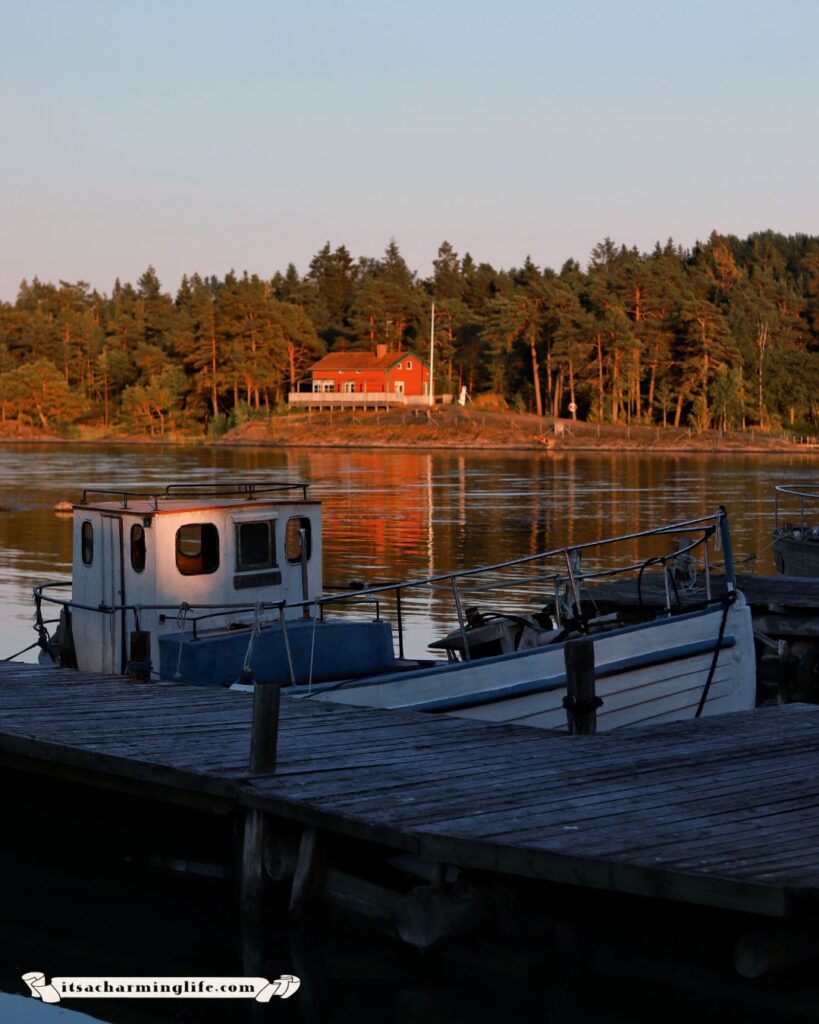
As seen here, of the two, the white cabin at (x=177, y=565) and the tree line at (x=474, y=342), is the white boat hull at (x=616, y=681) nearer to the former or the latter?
the white cabin at (x=177, y=565)

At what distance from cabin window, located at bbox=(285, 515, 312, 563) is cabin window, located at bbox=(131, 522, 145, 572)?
1722 mm

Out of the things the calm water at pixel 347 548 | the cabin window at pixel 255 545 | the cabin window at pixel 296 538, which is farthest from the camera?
the cabin window at pixel 296 538

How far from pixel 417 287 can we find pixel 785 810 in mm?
159584

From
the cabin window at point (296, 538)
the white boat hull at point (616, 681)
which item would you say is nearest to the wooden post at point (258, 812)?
the white boat hull at point (616, 681)

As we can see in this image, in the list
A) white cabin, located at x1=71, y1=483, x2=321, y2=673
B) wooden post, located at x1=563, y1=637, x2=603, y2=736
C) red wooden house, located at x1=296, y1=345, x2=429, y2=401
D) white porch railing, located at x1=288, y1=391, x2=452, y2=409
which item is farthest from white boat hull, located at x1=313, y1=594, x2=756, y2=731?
red wooden house, located at x1=296, y1=345, x2=429, y2=401

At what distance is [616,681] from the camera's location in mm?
14328

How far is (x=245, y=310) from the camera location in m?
145

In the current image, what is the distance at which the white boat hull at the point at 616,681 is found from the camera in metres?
13.9

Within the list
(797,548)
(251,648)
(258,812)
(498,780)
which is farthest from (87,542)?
(797,548)

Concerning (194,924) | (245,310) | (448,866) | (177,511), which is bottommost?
(194,924)

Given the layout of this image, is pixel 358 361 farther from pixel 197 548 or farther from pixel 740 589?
pixel 197 548

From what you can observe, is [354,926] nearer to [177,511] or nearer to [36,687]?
[36,687]

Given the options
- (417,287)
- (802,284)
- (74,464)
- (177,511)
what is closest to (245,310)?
(417,287)

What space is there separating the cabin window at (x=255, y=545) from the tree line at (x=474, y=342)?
363 ft
